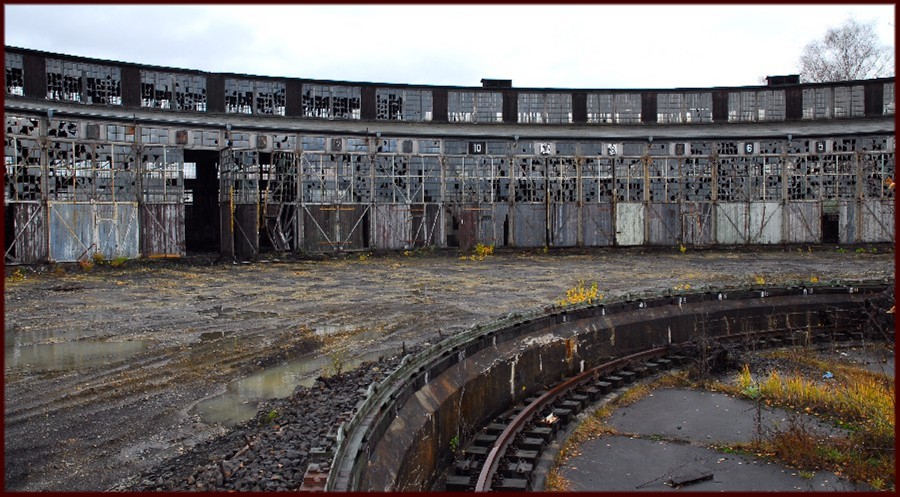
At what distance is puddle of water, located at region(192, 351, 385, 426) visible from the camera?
7.39 metres

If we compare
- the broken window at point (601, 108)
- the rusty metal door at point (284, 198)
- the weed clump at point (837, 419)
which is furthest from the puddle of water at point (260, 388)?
the broken window at point (601, 108)

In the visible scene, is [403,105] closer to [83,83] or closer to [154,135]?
[154,135]

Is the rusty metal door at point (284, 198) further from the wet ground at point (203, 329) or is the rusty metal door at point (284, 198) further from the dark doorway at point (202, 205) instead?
the dark doorway at point (202, 205)

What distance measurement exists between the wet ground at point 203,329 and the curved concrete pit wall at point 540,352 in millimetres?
1882

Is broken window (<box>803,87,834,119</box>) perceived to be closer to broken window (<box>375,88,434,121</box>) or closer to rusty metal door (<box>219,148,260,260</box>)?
broken window (<box>375,88,434,121</box>)

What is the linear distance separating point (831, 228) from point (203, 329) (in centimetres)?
3209

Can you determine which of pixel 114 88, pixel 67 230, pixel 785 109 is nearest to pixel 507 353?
pixel 67 230

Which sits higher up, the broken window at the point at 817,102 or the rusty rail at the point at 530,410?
the broken window at the point at 817,102

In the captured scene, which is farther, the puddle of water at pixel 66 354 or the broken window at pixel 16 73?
the broken window at pixel 16 73

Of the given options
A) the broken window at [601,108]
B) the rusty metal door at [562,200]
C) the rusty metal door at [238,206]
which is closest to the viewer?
the rusty metal door at [238,206]

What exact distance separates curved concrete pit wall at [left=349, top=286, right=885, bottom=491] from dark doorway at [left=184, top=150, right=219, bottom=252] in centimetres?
2600

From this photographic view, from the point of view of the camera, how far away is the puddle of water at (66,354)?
945 cm

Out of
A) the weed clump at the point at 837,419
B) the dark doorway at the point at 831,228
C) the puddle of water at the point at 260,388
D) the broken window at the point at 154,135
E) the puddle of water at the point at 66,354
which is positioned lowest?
the weed clump at the point at 837,419

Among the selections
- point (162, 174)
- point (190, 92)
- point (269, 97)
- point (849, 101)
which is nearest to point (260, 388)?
point (162, 174)
